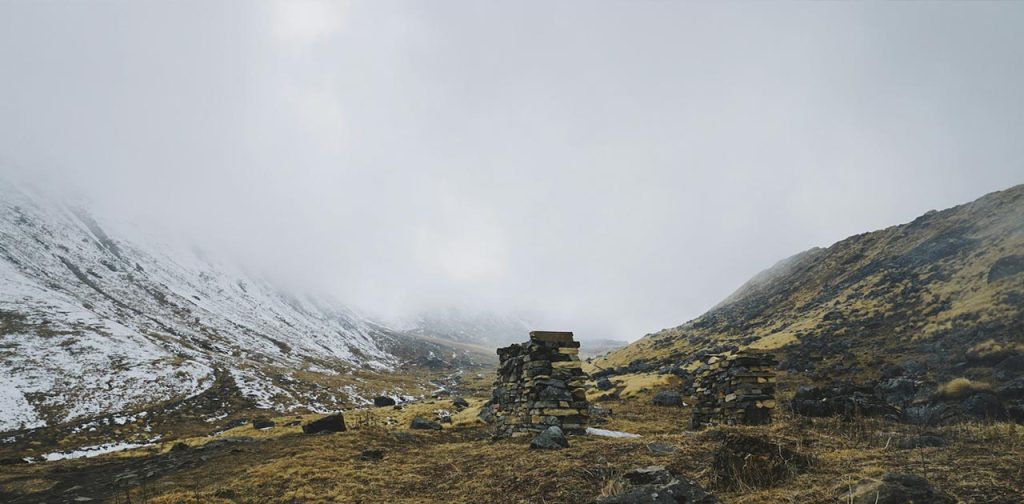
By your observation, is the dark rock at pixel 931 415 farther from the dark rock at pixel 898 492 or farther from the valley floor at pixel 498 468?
the dark rock at pixel 898 492

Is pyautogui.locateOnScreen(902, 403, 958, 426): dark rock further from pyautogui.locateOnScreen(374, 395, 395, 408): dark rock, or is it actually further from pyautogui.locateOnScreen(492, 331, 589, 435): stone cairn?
pyautogui.locateOnScreen(374, 395, 395, 408): dark rock

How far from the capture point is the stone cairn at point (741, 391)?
16.3 m

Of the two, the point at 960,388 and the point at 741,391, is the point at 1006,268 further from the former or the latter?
the point at 741,391

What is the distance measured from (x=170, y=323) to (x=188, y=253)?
63.7 meters

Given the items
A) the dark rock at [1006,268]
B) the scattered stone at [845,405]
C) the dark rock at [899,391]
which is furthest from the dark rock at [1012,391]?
the dark rock at [1006,268]

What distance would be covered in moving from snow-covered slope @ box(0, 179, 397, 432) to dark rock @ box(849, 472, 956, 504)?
51118mm

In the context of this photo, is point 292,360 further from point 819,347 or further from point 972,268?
point 972,268

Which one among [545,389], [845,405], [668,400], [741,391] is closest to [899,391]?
[845,405]

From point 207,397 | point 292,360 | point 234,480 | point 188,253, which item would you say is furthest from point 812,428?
point 188,253

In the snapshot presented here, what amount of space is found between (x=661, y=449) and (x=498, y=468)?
12.2 feet

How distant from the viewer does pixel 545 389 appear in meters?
15.9

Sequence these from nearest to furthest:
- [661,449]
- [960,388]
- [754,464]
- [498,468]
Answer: [754,464] < [661,449] < [498,468] < [960,388]

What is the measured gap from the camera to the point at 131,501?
11.6m

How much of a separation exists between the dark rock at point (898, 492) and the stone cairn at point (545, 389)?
9532mm
